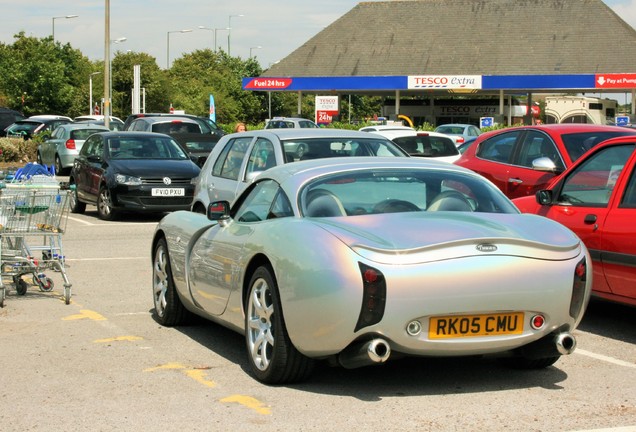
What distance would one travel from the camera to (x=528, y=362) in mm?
7023

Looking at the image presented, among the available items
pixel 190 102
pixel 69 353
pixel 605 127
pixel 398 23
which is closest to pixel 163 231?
pixel 69 353

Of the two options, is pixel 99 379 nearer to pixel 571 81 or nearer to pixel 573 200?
pixel 573 200

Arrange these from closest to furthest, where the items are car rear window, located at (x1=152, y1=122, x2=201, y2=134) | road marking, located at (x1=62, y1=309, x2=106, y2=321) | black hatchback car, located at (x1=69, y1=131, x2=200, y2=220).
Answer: road marking, located at (x1=62, y1=309, x2=106, y2=321)
black hatchback car, located at (x1=69, y1=131, x2=200, y2=220)
car rear window, located at (x1=152, y1=122, x2=201, y2=134)

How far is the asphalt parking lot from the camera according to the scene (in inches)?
228

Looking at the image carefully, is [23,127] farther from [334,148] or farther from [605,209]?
[605,209]

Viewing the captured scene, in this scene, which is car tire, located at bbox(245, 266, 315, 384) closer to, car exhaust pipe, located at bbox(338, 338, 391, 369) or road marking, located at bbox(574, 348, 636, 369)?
car exhaust pipe, located at bbox(338, 338, 391, 369)

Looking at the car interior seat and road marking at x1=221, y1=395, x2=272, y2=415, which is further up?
the car interior seat

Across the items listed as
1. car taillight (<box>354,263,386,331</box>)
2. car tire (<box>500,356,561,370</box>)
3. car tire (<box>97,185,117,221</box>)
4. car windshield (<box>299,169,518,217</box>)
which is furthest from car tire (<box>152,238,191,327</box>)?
car tire (<box>97,185,117,221</box>)

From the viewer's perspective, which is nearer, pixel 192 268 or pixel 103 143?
pixel 192 268

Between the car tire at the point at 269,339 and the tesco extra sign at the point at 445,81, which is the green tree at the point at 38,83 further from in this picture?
the car tire at the point at 269,339

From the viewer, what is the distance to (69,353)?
7.71 meters

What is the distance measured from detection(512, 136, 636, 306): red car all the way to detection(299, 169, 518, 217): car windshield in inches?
58.3

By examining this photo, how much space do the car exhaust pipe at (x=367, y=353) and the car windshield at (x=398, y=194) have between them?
97 cm

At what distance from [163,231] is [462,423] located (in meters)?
3.94
